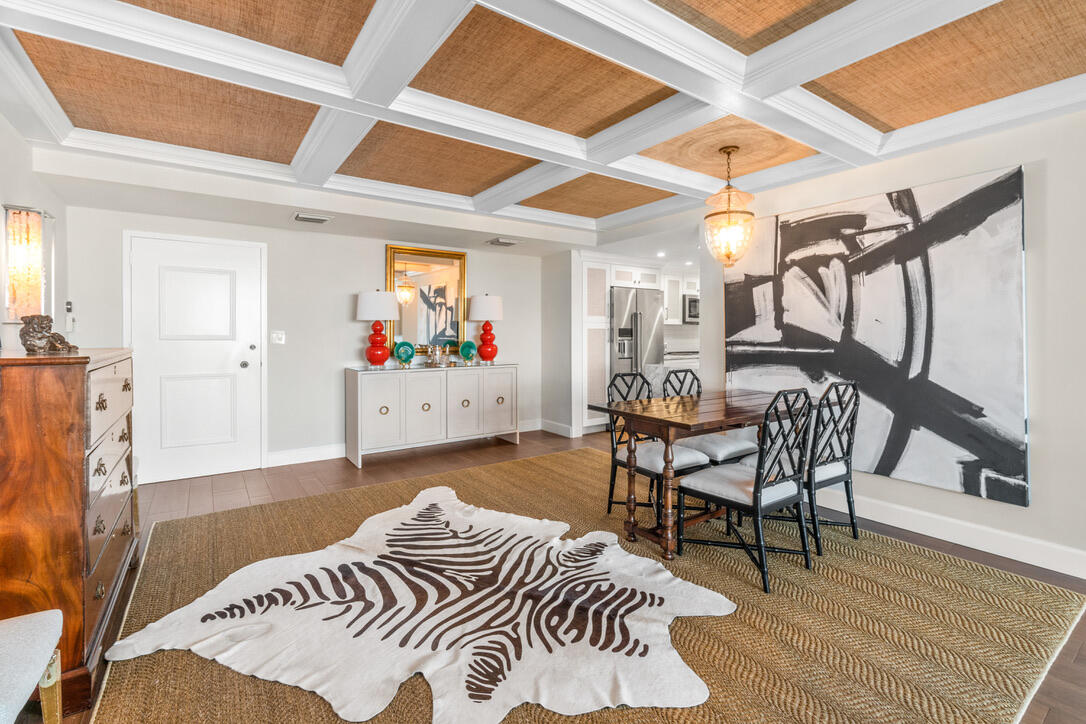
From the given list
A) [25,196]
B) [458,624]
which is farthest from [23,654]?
[25,196]

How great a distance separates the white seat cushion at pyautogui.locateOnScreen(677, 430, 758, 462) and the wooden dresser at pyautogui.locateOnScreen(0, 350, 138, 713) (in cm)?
281

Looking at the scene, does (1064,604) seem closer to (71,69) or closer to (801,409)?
(801,409)

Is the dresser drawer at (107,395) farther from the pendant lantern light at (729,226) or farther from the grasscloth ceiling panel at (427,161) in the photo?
the pendant lantern light at (729,226)

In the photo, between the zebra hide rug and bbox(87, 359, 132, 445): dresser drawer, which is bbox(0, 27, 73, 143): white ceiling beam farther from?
the zebra hide rug

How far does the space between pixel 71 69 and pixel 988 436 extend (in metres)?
4.92

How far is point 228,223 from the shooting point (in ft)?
14.0

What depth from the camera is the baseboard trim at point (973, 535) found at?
2564 mm

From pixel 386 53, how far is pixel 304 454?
3784 mm

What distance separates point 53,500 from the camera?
5.18ft

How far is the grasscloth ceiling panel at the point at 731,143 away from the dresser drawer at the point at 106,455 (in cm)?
311

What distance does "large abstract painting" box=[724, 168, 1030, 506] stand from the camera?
2709 mm

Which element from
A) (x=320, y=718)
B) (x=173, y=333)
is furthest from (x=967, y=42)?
(x=173, y=333)

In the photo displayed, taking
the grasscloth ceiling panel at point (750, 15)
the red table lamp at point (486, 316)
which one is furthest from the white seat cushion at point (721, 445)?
the red table lamp at point (486, 316)

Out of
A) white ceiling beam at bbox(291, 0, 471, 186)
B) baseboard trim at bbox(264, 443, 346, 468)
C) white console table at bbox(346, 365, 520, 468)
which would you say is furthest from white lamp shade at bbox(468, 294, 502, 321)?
Result: white ceiling beam at bbox(291, 0, 471, 186)
